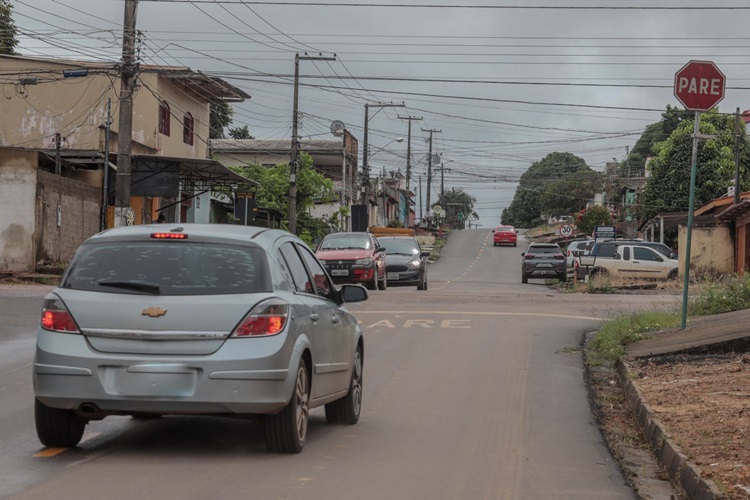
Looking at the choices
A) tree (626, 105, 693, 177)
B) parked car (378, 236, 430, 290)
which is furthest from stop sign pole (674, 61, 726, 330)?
tree (626, 105, 693, 177)

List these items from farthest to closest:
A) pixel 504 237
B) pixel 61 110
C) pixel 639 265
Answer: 1. pixel 504 237
2. pixel 61 110
3. pixel 639 265

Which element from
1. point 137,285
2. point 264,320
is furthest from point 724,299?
point 137,285

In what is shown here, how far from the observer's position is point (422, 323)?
2000 cm

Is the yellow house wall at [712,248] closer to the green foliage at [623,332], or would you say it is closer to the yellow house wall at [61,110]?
the yellow house wall at [61,110]

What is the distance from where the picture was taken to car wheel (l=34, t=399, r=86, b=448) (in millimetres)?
7809

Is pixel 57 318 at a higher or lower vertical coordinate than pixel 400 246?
lower

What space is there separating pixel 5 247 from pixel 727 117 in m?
50.8

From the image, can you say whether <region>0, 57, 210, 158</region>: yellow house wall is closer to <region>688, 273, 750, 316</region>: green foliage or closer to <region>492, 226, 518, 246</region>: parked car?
<region>688, 273, 750, 316</region>: green foliage

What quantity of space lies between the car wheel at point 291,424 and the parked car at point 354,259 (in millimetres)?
20598

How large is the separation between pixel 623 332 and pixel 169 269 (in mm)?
10427

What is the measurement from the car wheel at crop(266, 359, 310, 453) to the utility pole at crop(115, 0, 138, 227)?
65.3ft

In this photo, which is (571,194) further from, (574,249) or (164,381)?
(164,381)

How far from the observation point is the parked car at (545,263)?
144ft

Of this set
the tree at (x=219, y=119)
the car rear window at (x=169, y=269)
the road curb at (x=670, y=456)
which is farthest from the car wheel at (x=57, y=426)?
the tree at (x=219, y=119)
